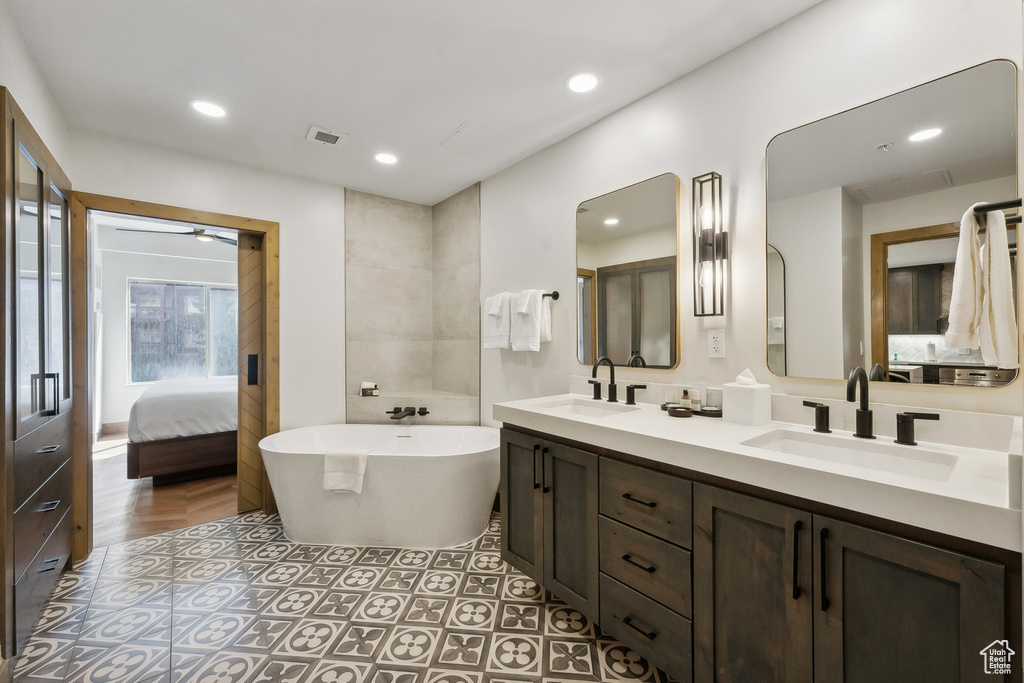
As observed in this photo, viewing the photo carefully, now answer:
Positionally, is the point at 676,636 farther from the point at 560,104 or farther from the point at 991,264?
the point at 560,104

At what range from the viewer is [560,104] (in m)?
2.34

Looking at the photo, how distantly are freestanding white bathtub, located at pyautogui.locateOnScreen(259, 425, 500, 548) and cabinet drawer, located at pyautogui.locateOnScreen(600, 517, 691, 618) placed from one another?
3.86 feet

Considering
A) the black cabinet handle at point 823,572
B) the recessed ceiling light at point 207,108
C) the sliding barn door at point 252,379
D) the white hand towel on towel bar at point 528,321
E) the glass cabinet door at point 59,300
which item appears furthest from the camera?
the sliding barn door at point 252,379

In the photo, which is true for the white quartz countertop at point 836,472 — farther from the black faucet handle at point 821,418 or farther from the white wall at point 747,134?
the white wall at point 747,134

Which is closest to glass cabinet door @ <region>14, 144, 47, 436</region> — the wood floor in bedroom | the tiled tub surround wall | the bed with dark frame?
the wood floor in bedroom

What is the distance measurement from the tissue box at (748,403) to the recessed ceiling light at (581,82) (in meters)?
1.51

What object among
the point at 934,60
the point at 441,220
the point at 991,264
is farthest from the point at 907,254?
the point at 441,220

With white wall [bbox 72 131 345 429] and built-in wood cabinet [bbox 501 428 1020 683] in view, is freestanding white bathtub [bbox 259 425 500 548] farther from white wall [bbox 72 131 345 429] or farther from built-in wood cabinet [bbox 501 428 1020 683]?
built-in wood cabinet [bbox 501 428 1020 683]

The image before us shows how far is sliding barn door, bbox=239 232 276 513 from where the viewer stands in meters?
3.26

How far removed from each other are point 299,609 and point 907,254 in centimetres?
A: 275

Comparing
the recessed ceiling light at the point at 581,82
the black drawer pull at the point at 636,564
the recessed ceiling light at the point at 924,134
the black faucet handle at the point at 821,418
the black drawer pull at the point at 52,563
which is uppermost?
the recessed ceiling light at the point at 581,82

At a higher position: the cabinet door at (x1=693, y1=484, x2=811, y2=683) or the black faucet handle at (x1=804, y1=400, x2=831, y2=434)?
the black faucet handle at (x1=804, y1=400, x2=831, y2=434)

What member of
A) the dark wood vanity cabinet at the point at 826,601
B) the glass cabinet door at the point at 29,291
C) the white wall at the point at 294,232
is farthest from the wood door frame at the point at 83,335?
the dark wood vanity cabinet at the point at 826,601

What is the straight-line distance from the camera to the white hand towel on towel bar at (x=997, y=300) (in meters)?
1.21
